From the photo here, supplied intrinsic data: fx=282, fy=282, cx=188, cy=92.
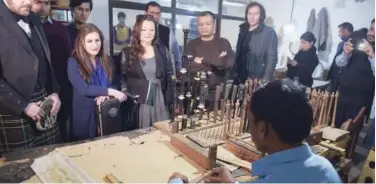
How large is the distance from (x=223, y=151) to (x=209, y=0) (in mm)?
4140

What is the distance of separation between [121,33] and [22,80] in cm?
229

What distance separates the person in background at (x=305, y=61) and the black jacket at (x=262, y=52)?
1214 millimetres

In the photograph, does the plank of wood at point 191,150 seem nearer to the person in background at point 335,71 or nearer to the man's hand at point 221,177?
the man's hand at point 221,177

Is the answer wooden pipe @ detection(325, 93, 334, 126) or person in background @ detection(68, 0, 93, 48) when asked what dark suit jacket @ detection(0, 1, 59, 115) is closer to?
person in background @ detection(68, 0, 93, 48)

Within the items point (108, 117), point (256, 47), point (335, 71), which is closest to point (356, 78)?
point (335, 71)

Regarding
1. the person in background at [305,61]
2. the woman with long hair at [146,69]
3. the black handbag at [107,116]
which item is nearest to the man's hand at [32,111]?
Answer: the black handbag at [107,116]

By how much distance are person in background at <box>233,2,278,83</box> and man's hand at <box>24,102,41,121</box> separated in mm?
2155

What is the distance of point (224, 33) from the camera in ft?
18.4

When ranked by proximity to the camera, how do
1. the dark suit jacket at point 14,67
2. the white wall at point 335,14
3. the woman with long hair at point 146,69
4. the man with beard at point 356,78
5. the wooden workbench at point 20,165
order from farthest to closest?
1. the white wall at point 335,14
2. the man with beard at point 356,78
3. the woman with long hair at point 146,69
4. the dark suit jacket at point 14,67
5. the wooden workbench at point 20,165

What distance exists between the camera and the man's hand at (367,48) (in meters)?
2.91

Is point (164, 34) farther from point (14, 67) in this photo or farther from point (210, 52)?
point (14, 67)

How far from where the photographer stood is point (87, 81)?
7.11 feet

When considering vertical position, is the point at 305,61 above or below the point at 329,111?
above

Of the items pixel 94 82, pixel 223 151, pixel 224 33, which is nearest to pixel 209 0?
pixel 224 33
